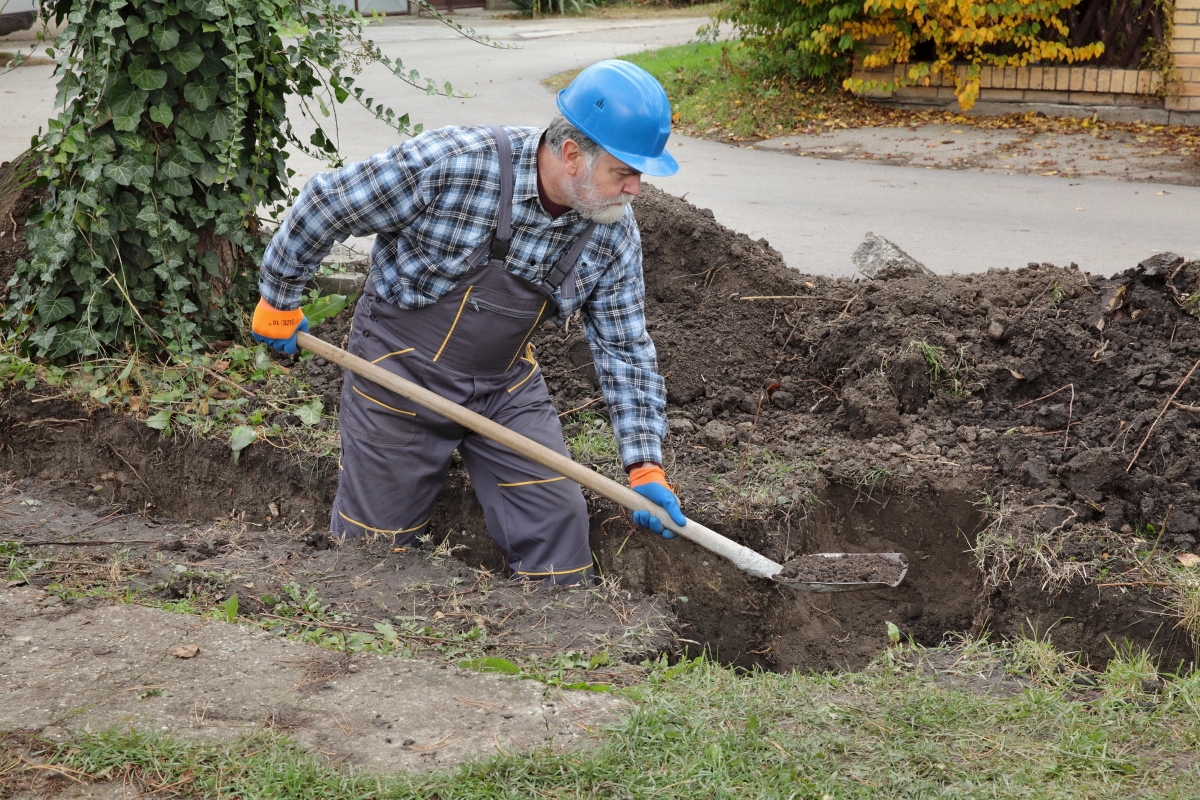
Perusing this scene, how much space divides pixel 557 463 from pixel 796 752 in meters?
1.40

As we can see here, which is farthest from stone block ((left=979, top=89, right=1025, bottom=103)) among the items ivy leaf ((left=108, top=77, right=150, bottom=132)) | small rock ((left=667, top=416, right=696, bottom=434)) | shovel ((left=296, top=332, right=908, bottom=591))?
ivy leaf ((left=108, top=77, right=150, bottom=132))

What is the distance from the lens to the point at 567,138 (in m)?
3.24

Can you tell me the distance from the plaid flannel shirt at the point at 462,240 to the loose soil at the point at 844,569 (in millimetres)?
647

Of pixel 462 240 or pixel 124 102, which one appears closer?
pixel 462 240

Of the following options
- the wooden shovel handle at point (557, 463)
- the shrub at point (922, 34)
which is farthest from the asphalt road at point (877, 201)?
the wooden shovel handle at point (557, 463)

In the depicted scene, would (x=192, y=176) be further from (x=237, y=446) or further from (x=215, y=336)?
(x=237, y=446)

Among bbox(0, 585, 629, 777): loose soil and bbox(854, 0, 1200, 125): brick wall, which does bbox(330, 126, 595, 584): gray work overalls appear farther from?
bbox(854, 0, 1200, 125): brick wall

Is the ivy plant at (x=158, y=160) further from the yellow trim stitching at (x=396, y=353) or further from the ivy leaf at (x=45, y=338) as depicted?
the yellow trim stitching at (x=396, y=353)

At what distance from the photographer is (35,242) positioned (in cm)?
436

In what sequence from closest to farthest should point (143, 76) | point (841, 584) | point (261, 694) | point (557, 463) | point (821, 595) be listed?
point (261, 694) → point (841, 584) → point (557, 463) → point (821, 595) → point (143, 76)

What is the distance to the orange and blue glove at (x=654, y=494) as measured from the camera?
138 inches

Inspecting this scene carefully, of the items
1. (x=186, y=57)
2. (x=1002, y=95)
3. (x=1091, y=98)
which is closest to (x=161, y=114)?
(x=186, y=57)

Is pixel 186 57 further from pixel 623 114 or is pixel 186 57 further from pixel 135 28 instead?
pixel 623 114

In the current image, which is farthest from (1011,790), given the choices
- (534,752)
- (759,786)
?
(534,752)
